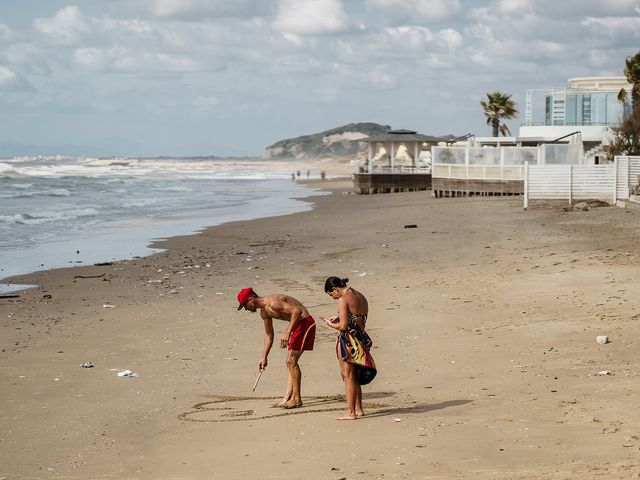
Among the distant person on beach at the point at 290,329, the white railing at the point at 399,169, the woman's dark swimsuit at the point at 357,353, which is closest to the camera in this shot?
the woman's dark swimsuit at the point at 357,353

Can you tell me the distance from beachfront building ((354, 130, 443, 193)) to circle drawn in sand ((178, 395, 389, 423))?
42.1m

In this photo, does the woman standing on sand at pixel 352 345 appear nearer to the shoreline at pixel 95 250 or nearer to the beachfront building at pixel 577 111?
the shoreline at pixel 95 250

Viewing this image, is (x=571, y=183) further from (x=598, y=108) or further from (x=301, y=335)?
(x=598, y=108)

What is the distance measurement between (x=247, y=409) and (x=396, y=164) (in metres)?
45.3

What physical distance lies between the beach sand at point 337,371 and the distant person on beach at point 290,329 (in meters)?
0.21

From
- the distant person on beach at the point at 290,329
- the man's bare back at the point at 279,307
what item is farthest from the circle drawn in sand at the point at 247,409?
the man's bare back at the point at 279,307

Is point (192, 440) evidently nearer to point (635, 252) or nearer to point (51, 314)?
point (51, 314)

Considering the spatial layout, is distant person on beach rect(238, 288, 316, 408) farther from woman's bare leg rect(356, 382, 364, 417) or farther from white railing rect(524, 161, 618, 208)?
white railing rect(524, 161, 618, 208)

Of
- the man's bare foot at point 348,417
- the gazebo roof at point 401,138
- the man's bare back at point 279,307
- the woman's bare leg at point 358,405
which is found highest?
the gazebo roof at point 401,138

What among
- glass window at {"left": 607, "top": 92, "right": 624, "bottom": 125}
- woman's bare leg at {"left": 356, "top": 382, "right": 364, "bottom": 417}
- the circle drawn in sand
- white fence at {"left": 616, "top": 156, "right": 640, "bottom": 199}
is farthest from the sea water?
glass window at {"left": 607, "top": 92, "right": 624, "bottom": 125}

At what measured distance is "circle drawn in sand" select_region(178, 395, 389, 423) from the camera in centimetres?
924

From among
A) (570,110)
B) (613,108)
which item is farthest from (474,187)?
(613,108)

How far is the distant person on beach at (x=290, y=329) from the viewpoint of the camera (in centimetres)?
945

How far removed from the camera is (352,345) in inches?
351
